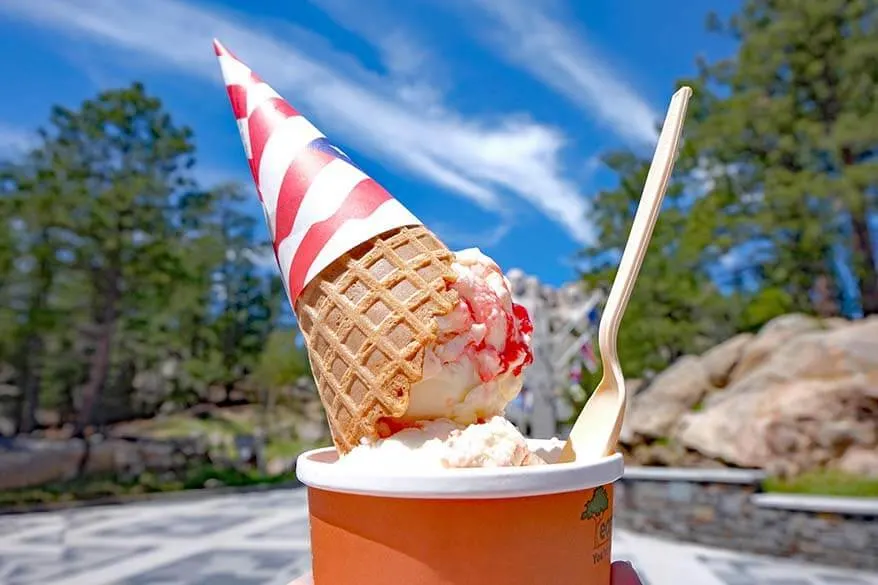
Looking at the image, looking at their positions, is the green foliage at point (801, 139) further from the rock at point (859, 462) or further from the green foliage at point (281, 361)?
the green foliage at point (281, 361)

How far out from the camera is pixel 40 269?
11.9m

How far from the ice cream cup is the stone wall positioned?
545cm

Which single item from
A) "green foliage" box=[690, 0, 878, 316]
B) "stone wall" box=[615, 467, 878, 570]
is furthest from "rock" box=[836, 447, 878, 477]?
"green foliage" box=[690, 0, 878, 316]

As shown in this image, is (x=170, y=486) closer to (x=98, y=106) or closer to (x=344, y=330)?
(x=98, y=106)

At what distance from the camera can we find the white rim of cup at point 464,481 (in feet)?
3.43

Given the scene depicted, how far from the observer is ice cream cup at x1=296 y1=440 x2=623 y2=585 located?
1060 mm

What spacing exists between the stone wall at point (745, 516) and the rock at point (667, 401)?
103 centimetres

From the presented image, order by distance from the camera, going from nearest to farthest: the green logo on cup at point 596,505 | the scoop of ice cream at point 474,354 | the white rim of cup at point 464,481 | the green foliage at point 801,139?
the white rim of cup at point 464,481, the green logo on cup at point 596,505, the scoop of ice cream at point 474,354, the green foliage at point 801,139

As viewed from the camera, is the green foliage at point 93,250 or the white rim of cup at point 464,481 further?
the green foliage at point 93,250

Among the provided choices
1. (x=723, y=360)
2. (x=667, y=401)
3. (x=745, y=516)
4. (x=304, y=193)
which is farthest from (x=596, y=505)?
(x=723, y=360)

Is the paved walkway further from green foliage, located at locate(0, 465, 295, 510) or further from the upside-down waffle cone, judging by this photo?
the upside-down waffle cone

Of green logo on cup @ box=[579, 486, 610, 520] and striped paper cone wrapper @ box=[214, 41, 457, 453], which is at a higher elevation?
striped paper cone wrapper @ box=[214, 41, 457, 453]

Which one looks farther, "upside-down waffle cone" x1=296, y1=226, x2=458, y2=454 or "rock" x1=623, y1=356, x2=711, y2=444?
"rock" x1=623, y1=356, x2=711, y2=444

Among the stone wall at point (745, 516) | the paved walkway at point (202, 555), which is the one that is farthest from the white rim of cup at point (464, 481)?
the stone wall at point (745, 516)
